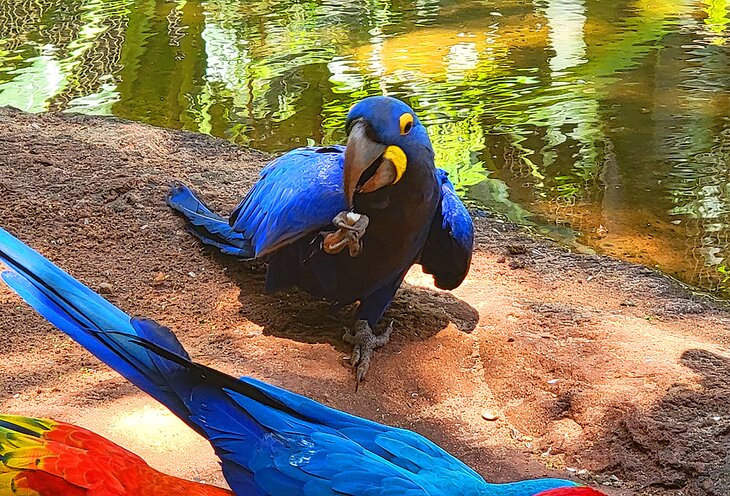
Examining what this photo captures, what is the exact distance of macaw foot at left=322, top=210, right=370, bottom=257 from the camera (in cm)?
260

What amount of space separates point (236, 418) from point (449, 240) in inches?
59.5

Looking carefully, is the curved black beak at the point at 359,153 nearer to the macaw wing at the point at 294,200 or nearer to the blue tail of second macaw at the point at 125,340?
the macaw wing at the point at 294,200

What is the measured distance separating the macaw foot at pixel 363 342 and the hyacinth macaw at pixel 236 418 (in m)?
1.10

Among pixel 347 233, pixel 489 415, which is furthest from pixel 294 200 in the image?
pixel 489 415

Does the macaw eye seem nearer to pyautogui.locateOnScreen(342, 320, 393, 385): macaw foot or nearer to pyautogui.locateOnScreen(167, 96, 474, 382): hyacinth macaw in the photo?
pyautogui.locateOnScreen(167, 96, 474, 382): hyacinth macaw

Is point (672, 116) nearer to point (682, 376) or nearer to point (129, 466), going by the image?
point (682, 376)

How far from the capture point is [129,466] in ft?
4.96

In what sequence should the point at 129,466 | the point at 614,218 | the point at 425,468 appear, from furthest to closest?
1. the point at 614,218
2. the point at 425,468
3. the point at 129,466

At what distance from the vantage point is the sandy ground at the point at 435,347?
7.68ft

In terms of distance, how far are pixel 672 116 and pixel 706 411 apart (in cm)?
356

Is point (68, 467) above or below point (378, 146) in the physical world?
below

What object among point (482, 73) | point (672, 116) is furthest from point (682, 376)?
point (482, 73)

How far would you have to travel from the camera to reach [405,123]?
2537mm

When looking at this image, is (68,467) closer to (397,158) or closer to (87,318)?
(87,318)
